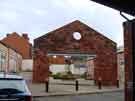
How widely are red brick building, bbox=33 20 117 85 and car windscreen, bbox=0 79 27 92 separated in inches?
1366

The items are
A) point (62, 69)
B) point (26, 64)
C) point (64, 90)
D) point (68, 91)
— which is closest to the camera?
point (68, 91)

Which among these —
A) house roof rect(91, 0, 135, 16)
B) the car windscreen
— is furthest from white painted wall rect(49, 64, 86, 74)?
house roof rect(91, 0, 135, 16)

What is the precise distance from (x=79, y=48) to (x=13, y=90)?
36.8 m

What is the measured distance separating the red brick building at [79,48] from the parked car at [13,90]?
3473 cm

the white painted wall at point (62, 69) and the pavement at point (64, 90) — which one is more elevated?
the white painted wall at point (62, 69)

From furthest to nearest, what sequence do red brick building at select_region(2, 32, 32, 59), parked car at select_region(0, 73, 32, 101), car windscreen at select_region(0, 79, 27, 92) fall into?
red brick building at select_region(2, 32, 32, 59) < car windscreen at select_region(0, 79, 27, 92) < parked car at select_region(0, 73, 32, 101)

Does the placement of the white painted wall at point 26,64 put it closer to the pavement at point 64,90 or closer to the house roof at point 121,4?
Answer: the pavement at point 64,90

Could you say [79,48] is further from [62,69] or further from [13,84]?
[62,69]

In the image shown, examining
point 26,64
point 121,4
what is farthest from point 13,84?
point 26,64

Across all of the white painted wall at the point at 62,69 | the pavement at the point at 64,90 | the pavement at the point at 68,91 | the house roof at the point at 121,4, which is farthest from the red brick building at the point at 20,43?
the house roof at the point at 121,4

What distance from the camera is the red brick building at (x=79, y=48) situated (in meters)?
47.7

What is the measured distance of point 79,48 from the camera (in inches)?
1925

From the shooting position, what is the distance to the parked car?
1212cm

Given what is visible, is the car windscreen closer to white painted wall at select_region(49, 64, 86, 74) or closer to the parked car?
the parked car
